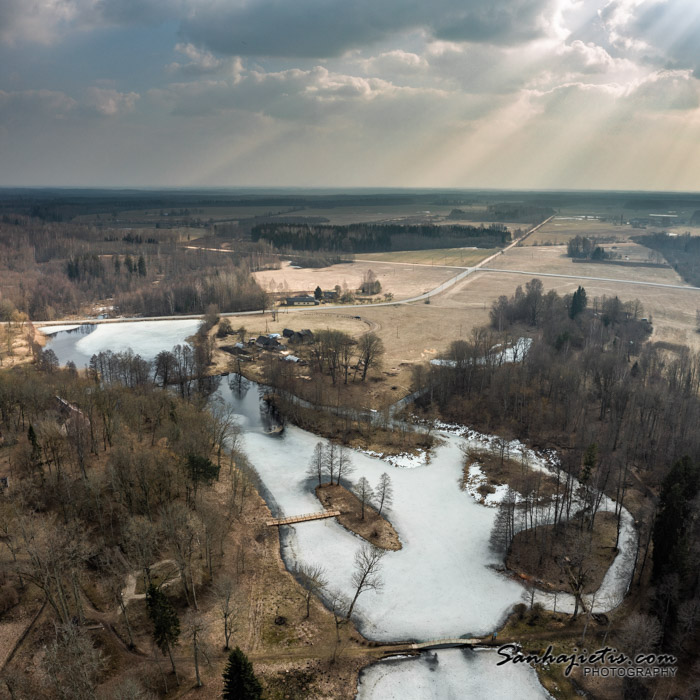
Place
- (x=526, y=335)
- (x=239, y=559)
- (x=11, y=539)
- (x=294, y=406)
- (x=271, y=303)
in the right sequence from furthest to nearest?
(x=271, y=303) → (x=526, y=335) → (x=294, y=406) → (x=239, y=559) → (x=11, y=539)

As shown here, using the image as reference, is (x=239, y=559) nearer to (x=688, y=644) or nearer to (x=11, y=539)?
(x=11, y=539)

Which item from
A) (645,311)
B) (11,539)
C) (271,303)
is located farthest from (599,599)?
(271,303)

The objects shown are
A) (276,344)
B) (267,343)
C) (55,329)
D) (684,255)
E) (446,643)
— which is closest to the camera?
(446,643)

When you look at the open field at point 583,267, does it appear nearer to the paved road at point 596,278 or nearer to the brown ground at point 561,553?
the paved road at point 596,278

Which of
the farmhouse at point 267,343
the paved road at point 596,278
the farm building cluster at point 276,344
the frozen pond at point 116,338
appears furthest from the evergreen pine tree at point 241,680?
the paved road at point 596,278

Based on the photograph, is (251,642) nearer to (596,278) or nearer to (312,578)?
(312,578)

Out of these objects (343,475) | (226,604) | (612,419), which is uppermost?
(612,419)

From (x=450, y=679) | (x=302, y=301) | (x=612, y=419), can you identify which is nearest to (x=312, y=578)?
(x=450, y=679)
